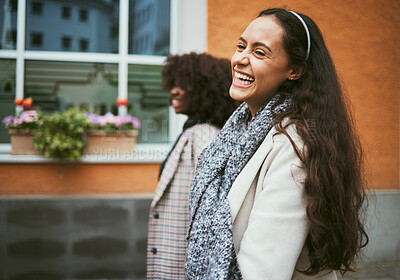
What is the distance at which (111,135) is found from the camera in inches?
163

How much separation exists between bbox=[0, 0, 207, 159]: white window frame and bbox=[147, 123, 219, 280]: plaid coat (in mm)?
2009

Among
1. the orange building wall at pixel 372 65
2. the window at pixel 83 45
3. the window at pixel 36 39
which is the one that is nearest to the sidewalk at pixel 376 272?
the orange building wall at pixel 372 65

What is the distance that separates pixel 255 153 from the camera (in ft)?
4.26

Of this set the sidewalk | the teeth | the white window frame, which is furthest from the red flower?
the sidewalk

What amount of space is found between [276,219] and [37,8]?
4.44 m

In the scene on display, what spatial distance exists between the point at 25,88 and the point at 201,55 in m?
2.76

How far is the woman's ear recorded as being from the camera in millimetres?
1388

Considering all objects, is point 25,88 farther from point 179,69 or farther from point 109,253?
point 179,69

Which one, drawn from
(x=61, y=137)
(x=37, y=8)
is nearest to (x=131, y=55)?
(x=37, y=8)

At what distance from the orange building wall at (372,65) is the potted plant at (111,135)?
2583 millimetres

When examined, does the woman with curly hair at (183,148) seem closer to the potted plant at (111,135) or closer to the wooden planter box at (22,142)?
the potted plant at (111,135)

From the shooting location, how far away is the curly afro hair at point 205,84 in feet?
8.22

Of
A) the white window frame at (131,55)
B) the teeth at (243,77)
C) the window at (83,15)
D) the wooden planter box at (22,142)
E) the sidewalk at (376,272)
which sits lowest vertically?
the sidewalk at (376,272)

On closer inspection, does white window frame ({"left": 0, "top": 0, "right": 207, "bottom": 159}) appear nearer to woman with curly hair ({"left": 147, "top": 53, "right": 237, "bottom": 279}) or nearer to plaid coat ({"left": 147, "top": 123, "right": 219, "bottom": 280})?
woman with curly hair ({"left": 147, "top": 53, "right": 237, "bottom": 279})
